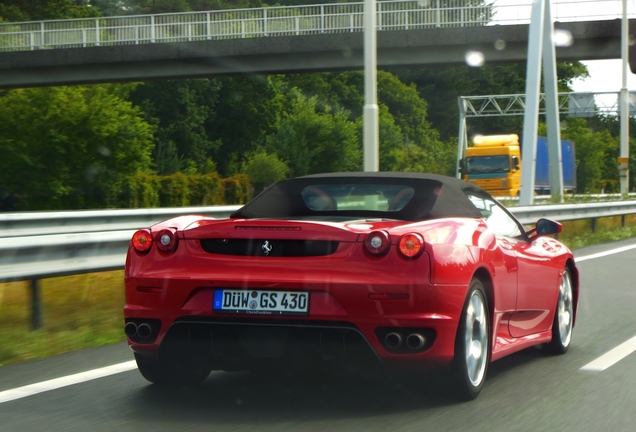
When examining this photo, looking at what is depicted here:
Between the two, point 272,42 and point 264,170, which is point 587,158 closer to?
point 264,170

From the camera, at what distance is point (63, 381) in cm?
650

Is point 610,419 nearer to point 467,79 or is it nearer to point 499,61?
point 499,61

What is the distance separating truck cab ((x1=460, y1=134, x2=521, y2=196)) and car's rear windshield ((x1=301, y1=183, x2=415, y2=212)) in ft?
138

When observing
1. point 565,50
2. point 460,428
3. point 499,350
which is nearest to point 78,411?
point 460,428

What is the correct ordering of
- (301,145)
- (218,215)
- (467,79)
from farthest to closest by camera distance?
(467,79)
(301,145)
(218,215)

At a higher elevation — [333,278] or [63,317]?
[333,278]

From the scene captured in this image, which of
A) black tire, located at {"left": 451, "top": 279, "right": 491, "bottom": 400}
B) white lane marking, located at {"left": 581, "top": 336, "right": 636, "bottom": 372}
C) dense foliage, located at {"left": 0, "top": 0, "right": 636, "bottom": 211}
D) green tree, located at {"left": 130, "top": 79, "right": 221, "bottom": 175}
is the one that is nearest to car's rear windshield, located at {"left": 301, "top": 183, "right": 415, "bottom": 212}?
black tire, located at {"left": 451, "top": 279, "right": 491, "bottom": 400}

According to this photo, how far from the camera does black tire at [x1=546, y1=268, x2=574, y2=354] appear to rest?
7645mm

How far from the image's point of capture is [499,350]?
21.2 feet

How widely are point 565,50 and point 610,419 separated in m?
36.1

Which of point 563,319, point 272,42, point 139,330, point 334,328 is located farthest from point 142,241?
point 272,42

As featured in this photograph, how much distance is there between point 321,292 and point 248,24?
38.6m

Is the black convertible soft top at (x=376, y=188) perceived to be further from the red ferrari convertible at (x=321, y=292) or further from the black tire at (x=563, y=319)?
the black tire at (x=563, y=319)

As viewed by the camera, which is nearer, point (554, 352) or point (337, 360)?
point (337, 360)
